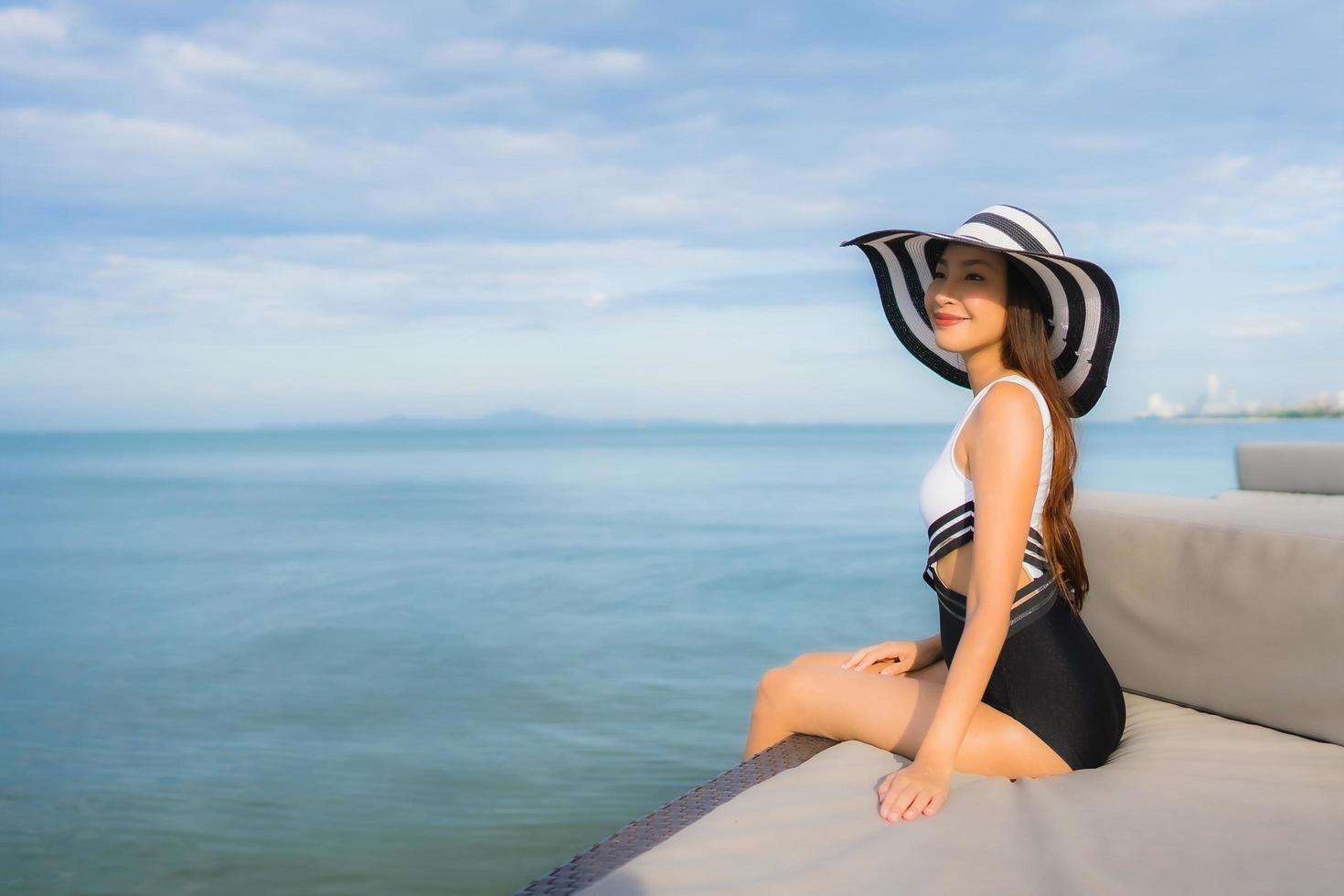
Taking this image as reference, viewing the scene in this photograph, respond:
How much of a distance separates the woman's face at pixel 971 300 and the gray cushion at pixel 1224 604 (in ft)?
1.86

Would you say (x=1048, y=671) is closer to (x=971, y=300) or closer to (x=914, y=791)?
(x=914, y=791)

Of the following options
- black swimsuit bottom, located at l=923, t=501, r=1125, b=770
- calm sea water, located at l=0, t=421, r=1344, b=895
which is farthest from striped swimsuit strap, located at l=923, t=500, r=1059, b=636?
calm sea water, located at l=0, t=421, r=1344, b=895

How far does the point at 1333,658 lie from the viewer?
181 cm

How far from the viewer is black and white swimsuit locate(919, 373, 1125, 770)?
5.87 feet

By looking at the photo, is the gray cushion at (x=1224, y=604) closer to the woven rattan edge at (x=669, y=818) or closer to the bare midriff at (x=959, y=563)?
the bare midriff at (x=959, y=563)

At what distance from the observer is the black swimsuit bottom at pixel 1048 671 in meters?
1.78

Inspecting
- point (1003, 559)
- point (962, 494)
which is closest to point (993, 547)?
point (1003, 559)

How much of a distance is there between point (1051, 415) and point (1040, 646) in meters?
0.42

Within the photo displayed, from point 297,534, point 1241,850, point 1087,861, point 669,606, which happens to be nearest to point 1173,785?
point 1241,850

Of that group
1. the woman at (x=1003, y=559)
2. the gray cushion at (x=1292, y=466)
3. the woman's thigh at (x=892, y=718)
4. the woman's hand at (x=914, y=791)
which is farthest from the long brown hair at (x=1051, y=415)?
the gray cushion at (x=1292, y=466)

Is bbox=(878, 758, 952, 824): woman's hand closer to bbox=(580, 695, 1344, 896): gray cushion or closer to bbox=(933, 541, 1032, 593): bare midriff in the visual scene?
bbox=(580, 695, 1344, 896): gray cushion

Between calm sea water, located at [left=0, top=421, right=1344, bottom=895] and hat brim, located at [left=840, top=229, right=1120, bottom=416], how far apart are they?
198 mm

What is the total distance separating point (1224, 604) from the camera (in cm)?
197

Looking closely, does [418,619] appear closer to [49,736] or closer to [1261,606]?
[49,736]
